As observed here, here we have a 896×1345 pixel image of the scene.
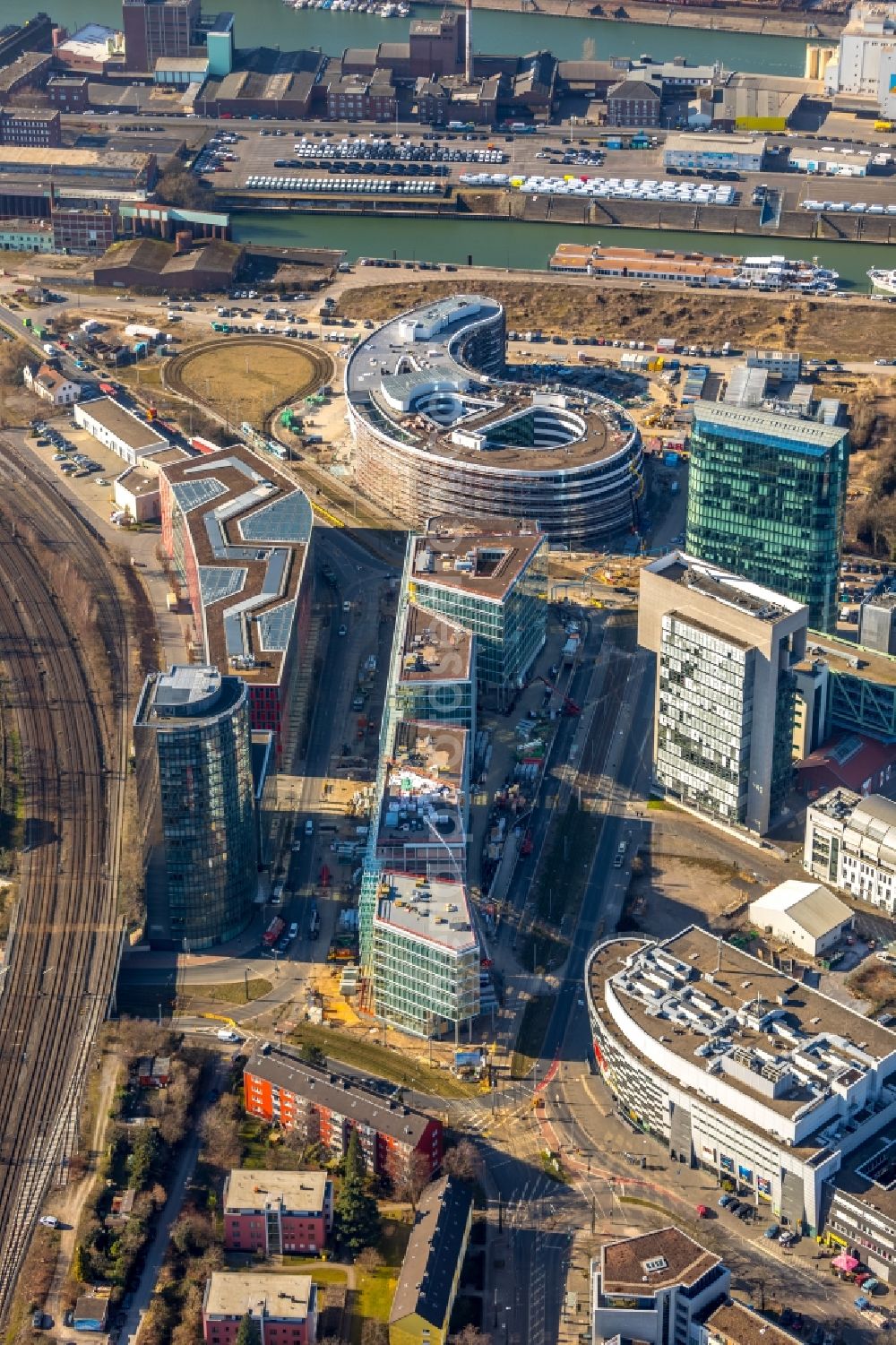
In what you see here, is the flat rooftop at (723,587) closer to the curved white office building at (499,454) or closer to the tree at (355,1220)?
the curved white office building at (499,454)

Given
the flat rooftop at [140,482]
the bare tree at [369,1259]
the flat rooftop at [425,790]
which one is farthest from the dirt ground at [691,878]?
the flat rooftop at [140,482]

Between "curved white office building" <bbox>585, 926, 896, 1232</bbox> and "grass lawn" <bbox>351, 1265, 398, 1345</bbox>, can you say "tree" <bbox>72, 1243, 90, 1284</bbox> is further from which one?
"curved white office building" <bbox>585, 926, 896, 1232</bbox>

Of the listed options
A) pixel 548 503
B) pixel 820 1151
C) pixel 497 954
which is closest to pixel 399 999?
pixel 497 954

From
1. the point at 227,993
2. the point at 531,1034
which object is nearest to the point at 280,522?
the point at 227,993

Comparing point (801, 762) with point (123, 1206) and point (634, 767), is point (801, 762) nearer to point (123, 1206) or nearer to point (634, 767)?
point (634, 767)

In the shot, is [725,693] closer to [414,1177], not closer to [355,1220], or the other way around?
[414,1177]
